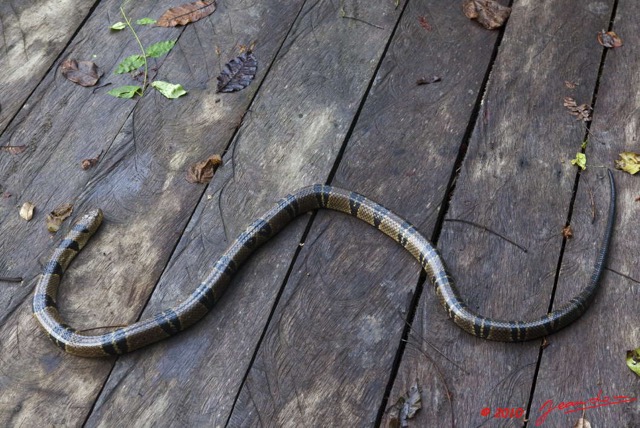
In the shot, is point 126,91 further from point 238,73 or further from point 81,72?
point 238,73

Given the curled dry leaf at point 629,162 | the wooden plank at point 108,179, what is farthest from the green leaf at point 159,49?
the curled dry leaf at point 629,162

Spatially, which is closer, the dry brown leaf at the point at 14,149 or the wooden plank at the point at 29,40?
the dry brown leaf at the point at 14,149

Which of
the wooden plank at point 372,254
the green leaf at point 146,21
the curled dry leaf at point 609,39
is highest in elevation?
the green leaf at point 146,21

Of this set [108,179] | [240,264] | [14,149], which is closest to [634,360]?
[240,264]

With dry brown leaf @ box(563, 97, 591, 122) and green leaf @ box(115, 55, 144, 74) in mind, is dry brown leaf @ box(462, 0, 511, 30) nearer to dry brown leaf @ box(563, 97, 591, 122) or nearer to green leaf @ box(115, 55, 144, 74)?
dry brown leaf @ box(563, 97, 591, 122)

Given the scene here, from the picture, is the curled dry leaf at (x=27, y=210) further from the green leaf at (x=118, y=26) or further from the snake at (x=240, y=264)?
the green leaf at (x=118, y=26)

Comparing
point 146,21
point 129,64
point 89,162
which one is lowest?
point 89,162
